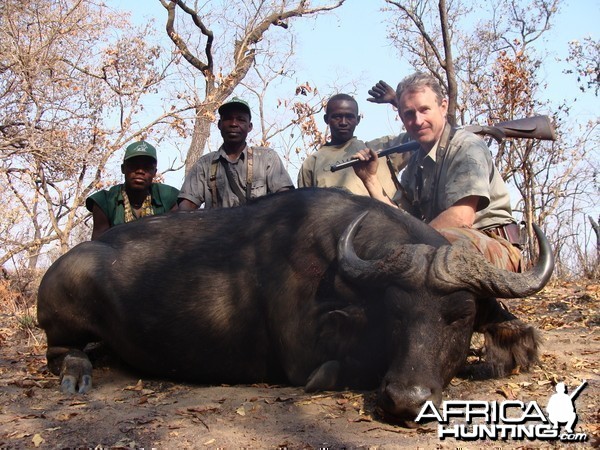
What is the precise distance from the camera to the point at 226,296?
181 inches

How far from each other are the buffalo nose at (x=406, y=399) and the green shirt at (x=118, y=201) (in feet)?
12.6

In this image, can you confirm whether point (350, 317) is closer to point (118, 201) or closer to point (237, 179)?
point (237, 179)

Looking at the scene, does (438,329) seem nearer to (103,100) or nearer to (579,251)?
(579,251)

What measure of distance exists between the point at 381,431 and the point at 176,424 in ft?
3.55

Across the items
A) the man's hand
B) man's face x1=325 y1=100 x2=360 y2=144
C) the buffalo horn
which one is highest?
the man's hand

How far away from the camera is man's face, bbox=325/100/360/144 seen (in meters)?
7.08

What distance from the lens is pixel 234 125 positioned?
6.77m

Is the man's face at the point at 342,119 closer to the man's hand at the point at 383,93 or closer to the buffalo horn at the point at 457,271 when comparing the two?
the man's hand at the point at 383,93

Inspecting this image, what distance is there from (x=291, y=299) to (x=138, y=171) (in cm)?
280

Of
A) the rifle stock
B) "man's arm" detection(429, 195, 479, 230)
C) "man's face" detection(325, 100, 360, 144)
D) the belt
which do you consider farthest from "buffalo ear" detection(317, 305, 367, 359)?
the rifle stock

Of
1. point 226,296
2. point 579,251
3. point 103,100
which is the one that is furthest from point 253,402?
point 103,100

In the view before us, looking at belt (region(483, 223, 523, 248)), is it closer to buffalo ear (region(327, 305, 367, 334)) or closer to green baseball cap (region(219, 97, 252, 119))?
buffalo ear (region(327, 305, 367, 334))

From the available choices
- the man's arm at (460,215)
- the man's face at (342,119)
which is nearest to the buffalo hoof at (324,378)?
the man's arm at (460,215)

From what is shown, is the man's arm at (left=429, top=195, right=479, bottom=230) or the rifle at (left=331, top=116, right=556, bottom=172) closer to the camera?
the man's arm at (left=429, top=195, right=479, bottom=230)
